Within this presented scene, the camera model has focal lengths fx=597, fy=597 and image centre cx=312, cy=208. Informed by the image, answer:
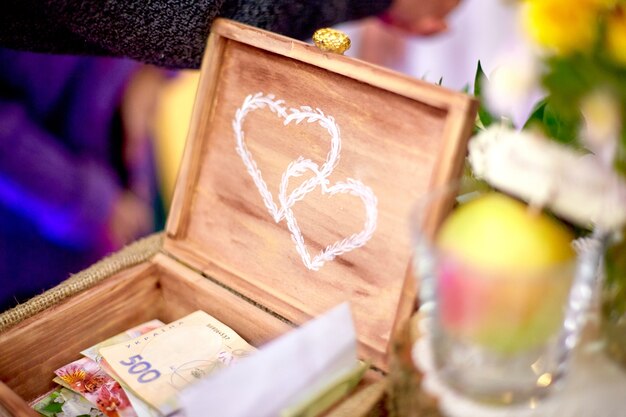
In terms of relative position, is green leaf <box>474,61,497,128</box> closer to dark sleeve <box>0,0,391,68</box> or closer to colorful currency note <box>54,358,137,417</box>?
dark sleeve <box>0,0,391,68</box>

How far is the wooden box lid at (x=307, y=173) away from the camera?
81cm

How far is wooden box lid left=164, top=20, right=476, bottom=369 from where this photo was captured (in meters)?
0.81

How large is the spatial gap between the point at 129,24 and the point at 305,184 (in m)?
0.40

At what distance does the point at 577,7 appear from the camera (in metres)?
0.57

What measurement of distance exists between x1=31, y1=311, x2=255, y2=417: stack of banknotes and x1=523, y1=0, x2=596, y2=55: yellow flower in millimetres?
630

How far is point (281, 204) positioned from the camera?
0.95 m

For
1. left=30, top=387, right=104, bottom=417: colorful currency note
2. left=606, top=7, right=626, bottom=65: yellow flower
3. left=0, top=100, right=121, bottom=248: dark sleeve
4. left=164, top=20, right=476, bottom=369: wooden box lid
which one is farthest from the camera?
left=0, top=100, right=121, bottom=248: dark sleeve

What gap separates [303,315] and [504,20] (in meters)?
1.13

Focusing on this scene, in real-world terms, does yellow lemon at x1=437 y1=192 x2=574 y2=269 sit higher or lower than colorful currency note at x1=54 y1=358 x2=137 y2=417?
higher

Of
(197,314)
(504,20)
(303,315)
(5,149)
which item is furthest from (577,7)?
(504,20)

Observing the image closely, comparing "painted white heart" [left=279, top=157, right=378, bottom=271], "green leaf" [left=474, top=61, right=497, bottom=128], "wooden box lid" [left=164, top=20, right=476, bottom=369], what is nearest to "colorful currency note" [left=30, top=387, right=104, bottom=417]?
"wooden box lid" [left=164, top=20, right=476, bottom=369]

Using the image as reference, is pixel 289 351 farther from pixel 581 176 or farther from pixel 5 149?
pixel 5 149

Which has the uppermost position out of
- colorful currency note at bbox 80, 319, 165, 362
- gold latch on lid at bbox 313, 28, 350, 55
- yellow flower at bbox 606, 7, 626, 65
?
yellow flower at bbox 606, 7, 626, 65

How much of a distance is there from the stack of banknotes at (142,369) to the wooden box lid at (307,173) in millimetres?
93
